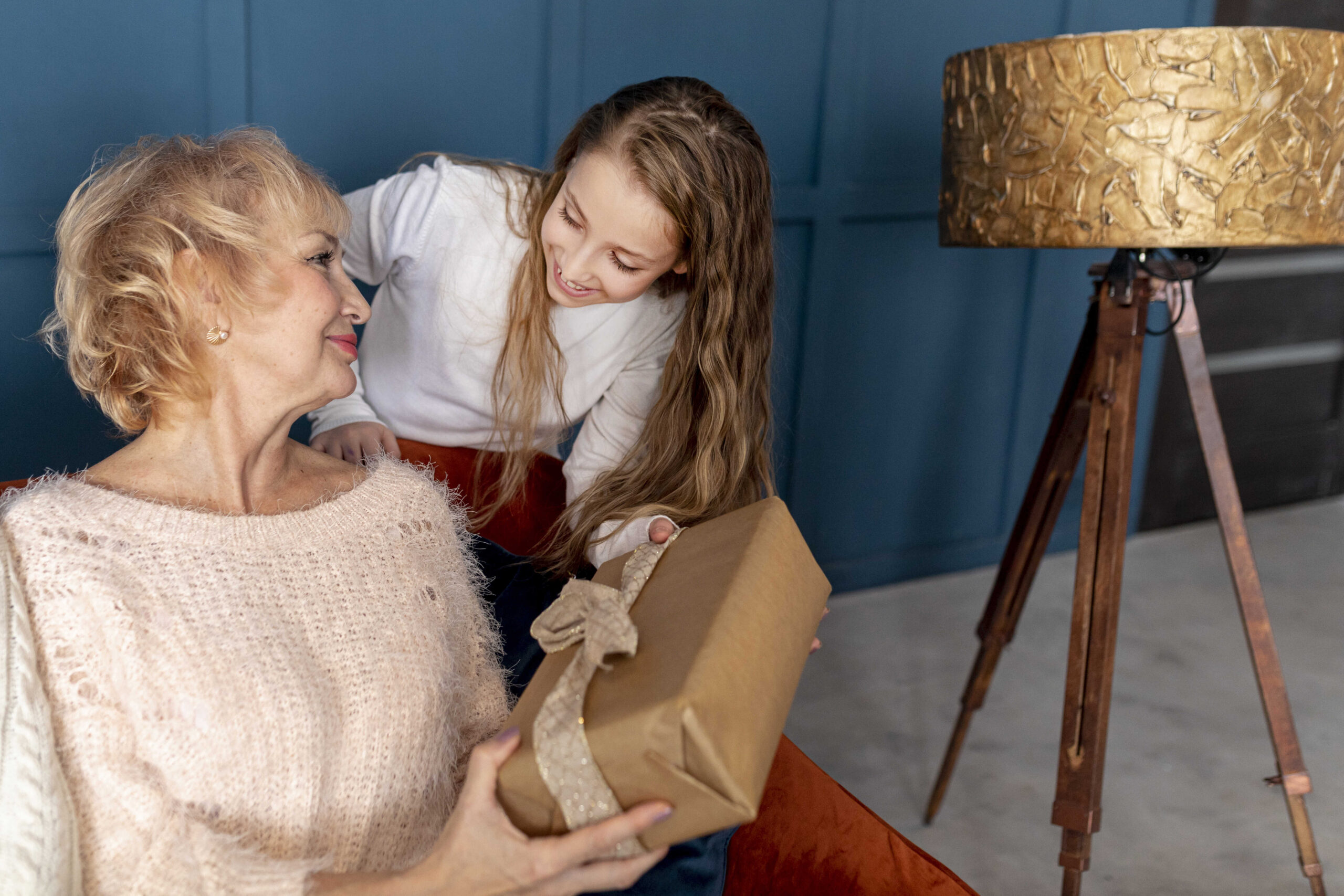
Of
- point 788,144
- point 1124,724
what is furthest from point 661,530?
point 1124,724

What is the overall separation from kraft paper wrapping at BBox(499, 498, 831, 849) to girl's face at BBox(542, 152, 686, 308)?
505mm

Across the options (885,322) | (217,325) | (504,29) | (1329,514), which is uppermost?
(504,29)

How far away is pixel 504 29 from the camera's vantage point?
7.02 ft

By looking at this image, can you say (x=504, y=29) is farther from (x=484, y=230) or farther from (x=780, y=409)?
(x=780, y=409)

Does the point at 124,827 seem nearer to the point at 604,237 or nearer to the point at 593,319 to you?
the point at 604,237

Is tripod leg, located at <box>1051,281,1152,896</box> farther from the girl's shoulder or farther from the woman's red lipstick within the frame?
the woman's red lipstick

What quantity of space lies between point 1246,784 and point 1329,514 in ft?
6.48

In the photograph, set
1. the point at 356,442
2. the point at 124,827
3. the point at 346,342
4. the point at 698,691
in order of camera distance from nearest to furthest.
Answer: the point at 698,691 < the point at 124,827 < the point at 346,342 < the point at 356,442

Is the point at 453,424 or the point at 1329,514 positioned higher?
the point at 453,424

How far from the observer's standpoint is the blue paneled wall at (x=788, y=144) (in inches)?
71.1

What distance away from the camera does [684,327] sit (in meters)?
1.55

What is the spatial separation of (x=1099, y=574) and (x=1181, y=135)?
0.66m

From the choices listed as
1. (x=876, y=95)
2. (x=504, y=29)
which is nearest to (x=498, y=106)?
(x=504, y=29)

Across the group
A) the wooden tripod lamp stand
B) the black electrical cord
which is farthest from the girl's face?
the black electrical cord
